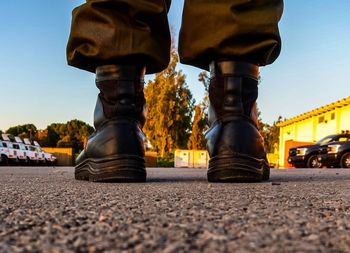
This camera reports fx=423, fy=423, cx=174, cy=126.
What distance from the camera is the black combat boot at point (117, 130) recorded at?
46.3 inches

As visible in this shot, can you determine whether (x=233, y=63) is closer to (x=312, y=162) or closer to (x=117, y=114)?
(x=117, y=114)

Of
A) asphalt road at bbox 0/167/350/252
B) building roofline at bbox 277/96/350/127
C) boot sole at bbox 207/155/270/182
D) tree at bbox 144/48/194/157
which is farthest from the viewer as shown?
tree at bbox 144/48/194/157

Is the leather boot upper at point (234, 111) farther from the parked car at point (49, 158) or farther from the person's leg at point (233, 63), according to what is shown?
the parked car at point (49, 158)

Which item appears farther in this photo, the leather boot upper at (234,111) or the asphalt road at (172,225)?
the leather boot upper at (234,111)

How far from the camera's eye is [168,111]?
76.0 ft

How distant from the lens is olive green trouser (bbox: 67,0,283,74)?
3.92ft

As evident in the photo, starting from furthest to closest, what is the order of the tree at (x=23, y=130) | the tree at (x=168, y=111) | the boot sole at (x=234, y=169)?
the tree at (x=23, y=130) → the tree at (x=168, y=111) → the boot sole at (x=234, y=169)

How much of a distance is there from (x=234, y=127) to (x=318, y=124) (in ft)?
64.3

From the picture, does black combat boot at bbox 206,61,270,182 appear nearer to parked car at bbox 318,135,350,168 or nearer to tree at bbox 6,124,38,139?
parked car at bbox 318,135,350,168

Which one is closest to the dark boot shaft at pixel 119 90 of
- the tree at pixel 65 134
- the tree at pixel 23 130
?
the tree at pixel 65 134

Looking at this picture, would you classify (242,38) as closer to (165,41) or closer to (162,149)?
(165,41)

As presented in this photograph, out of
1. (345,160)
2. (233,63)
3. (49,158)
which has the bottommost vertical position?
(49,158)

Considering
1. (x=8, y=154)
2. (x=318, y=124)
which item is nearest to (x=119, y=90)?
(x=8, y=154)

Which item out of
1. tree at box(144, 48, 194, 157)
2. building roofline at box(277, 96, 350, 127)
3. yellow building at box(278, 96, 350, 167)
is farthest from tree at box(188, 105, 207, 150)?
building roofline at box(277, 96, 350, 127)
